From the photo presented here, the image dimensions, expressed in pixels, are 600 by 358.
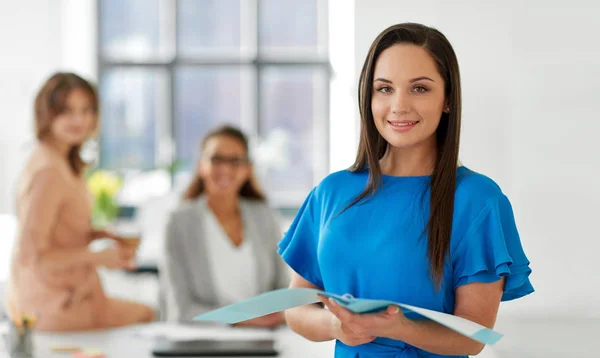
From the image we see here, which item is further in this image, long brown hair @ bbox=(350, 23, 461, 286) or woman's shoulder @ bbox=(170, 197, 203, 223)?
woman's shoulder @ bbox=(170, 197, 203, 223)

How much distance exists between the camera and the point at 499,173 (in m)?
1.92

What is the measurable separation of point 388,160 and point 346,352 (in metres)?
0.34

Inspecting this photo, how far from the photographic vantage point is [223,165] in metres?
3.36

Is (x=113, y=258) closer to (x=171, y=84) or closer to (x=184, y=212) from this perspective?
(x=184, y=212)

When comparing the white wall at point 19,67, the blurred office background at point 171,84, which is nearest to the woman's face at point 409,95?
the blurred office background at point 171,84

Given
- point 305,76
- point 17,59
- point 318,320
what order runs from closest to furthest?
point 318,320 < point 17,59 < point 305,76

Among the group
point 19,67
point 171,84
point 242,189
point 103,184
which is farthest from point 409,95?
point 171,84

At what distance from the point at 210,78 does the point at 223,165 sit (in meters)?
3.54

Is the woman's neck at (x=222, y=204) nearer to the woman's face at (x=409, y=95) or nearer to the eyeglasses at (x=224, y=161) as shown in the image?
the eyeglasses at (x=224, y=161)

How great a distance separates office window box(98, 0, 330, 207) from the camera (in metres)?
6.67

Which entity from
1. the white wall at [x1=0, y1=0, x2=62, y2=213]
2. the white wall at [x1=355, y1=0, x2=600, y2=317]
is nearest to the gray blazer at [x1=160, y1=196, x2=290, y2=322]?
the white wall at [x1=355, y1=0, x2=600, y2=317]

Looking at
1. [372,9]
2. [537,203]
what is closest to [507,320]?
[537,203]

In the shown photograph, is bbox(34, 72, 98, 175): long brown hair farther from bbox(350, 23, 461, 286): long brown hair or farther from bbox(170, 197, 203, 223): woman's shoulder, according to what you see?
bbox(350, 23, 461, 286): long brown hair

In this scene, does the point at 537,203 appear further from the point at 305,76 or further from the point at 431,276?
the point at 305,76
